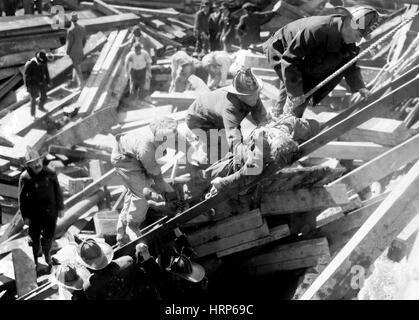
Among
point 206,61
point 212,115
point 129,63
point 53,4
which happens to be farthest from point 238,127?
point 53,4

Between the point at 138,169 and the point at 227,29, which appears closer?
the point at 138,169

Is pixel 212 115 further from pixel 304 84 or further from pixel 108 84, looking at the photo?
pixel 108 84

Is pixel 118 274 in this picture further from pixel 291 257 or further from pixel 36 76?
pixel 36 76

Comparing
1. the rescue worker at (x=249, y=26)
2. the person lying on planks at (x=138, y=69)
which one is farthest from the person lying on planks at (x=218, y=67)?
the rescue worker at (x=249, y=26)

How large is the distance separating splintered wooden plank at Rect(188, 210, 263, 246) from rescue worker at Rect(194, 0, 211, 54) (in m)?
7.71

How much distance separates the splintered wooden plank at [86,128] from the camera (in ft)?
33.2

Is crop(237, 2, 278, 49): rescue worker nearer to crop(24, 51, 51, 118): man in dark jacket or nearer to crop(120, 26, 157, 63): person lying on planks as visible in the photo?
crop(120, 26, 157, 63): person lying on planks

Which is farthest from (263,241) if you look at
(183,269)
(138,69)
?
(138,69)

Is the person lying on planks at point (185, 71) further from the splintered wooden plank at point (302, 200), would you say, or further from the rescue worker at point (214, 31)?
the splintered wooden plank at point (302, 200)

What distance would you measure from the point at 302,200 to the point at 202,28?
7.91 meters

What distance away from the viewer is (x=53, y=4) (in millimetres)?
15281

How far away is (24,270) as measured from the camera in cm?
728
